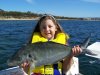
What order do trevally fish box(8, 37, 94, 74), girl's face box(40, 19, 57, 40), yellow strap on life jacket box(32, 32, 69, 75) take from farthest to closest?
1. girl's face box(40, 19, 57, 40)
2. yellow strap on life jacket box(32, 32, 69, 75)
3. trevally fish box(8, 37, 94, 74)

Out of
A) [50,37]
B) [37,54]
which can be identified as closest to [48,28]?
[50,37]

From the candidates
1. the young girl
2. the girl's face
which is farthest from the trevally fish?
the girl's face

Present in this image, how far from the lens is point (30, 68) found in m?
5.21

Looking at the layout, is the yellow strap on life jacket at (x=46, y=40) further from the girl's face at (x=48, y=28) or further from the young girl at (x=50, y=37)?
the girl's face at (x=48, y=28)

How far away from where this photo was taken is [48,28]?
608cm

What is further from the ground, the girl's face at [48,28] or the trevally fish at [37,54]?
the girl's face at [48,28]

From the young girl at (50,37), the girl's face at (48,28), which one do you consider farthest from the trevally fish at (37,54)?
the girl's face at (48,28)

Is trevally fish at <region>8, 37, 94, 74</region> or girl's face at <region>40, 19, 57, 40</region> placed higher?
girl's face at <region>40, 19, 57, 40</region>

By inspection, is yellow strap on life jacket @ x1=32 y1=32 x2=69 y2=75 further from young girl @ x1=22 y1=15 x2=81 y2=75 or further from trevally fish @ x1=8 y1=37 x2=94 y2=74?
trevally fish @ x1=8 y1=37 x2=94 y2=74

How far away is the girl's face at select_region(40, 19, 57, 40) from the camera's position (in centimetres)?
609

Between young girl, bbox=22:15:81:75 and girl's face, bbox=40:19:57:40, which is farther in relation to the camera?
girl's face, bbox=40:19:57:40

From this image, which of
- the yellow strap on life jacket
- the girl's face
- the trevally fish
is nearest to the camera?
the trevally fish

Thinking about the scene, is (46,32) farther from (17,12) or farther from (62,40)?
(17,12)

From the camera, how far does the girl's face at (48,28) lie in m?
6.09
